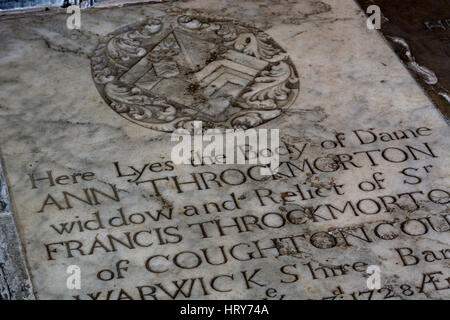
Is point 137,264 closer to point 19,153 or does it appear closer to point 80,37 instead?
point 19,153

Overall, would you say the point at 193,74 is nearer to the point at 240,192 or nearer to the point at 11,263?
the point at 240,192

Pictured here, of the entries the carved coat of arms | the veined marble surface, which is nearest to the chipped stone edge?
the veined marble surface

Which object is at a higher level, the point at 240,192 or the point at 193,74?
the point at 193,74

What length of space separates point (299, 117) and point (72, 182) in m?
1.17

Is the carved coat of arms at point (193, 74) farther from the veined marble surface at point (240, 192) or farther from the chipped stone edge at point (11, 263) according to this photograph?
the chipped stone edge at point (11, 263)

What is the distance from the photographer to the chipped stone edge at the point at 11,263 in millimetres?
3428

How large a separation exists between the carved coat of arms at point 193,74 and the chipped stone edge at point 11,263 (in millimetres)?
861

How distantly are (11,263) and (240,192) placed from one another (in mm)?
1037

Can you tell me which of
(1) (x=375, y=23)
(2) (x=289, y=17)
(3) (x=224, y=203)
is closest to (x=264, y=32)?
(2) (x=289, y=17)

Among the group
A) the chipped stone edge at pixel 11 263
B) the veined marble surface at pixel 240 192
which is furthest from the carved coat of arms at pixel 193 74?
the chipped stone edge at pixel 11 263

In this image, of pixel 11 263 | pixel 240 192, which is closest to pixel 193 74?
pixel 240 192

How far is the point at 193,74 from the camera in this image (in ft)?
15.1

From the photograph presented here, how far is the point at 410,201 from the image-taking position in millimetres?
3861

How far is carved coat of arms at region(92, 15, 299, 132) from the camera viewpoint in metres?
4.35
